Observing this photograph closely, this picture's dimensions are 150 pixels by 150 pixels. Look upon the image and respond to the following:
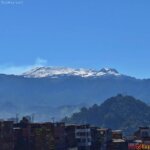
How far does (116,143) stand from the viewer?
188 metres

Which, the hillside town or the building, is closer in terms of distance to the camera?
the building

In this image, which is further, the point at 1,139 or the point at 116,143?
the point at 116,143

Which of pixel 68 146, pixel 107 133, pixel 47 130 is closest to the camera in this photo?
pixel 47 130

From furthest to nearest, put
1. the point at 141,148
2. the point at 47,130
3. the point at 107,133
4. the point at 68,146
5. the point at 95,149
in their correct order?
the point at 107,133 < the point at 95,149 < the point at 68,146 < the point at 47,130 < the point at 141,148

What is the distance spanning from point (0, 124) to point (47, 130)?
15.9m

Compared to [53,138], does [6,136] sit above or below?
below

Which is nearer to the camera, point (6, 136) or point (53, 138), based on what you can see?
point (6, 136)

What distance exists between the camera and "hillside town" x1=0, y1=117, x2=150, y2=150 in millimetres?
145500

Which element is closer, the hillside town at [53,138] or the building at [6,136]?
the building at [6,136]

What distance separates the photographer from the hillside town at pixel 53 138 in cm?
14550

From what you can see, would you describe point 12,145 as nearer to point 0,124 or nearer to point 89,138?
point 0,124

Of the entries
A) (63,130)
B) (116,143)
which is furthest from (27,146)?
(116,143)

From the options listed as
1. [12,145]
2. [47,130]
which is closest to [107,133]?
A: [47,130]

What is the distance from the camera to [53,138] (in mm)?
156625
